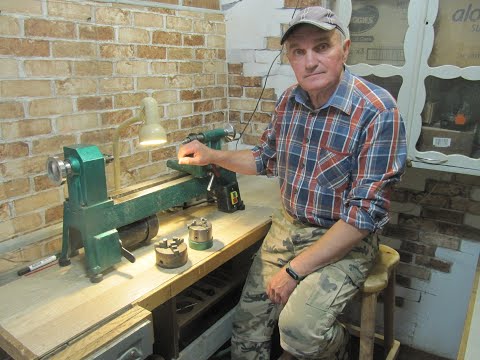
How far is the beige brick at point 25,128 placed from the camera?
146cm

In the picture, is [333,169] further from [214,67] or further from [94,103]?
[214,67]

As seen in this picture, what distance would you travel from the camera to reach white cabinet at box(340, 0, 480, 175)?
1.65 metres

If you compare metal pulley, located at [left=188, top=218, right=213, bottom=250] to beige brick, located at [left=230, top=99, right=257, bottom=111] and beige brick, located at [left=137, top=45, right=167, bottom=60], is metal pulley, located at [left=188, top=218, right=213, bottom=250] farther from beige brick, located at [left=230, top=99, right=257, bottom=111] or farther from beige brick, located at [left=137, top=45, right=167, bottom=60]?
beige brick, located at [left=230, top=99, right=257, bottom=111]

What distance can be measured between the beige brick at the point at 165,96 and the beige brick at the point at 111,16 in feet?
1.14

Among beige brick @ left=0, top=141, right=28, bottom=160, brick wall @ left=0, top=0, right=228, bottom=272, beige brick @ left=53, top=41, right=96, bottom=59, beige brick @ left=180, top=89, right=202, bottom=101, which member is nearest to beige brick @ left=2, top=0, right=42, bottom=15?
brick wall @ left=0, top=0, right=228, bottom=272

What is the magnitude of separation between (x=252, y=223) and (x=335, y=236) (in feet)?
1.37

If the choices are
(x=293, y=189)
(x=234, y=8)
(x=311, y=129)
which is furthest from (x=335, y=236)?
(x=234, y=8)

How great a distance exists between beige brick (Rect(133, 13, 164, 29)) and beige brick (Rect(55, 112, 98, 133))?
473 millimetres

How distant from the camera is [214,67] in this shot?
233cm

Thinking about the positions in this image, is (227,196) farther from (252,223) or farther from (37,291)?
(37,291)

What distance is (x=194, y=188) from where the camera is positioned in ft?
5.72

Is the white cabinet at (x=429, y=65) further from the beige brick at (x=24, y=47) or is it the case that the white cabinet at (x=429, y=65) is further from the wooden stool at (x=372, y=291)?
the beige brick at (x=24, y=47)

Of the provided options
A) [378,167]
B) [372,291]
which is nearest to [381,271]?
[372,291]

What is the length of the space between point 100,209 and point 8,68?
610mm
